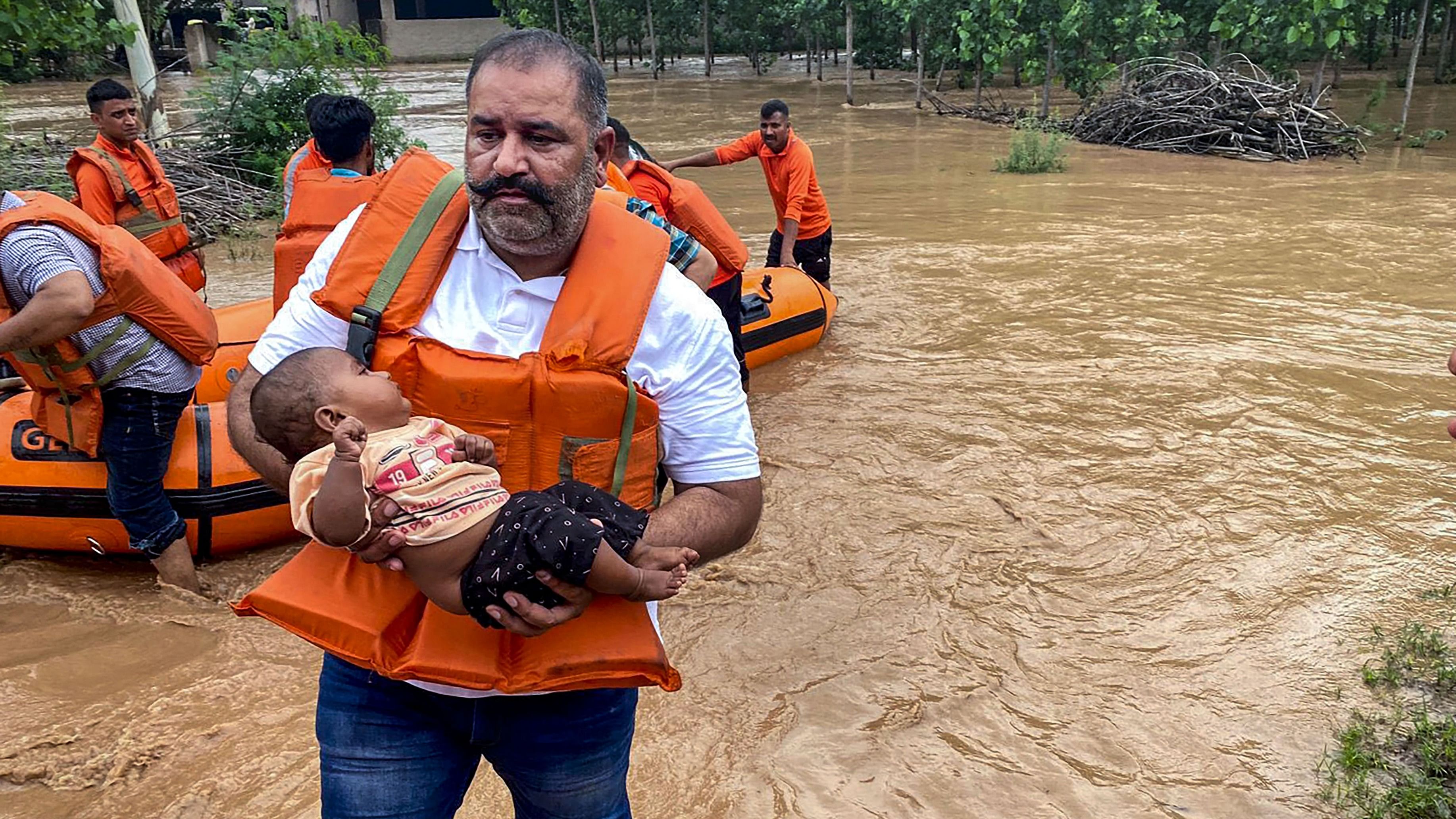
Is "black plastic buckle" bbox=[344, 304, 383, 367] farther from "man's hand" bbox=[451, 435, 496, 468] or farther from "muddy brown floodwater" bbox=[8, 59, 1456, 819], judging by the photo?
"muddy brown floodwater" bbox=[8, 59, 1456, 819]

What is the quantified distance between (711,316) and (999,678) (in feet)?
7.65

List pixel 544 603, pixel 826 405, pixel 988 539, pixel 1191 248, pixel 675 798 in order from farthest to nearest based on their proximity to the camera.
Answer: pixel 1191 248, pixel 826 405, pixel 988 539, pixel 675 798, pixel 544 603

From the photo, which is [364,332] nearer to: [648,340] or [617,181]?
[648,340]

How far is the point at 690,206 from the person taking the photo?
190 inches

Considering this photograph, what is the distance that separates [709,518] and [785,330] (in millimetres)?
5251

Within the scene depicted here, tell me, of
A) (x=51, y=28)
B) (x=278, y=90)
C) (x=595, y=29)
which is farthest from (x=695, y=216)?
(x=595, y=29)

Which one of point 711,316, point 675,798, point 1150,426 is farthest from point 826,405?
point 711,316

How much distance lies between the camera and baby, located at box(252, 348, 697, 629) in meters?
1.60

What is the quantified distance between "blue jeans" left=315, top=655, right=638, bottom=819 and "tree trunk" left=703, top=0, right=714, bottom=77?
2934 centimetres

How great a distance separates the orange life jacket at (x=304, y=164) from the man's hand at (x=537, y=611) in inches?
158

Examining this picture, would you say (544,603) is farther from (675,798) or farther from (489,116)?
(675,798)

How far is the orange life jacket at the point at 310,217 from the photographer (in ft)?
14.7

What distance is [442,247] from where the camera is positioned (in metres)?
1.85

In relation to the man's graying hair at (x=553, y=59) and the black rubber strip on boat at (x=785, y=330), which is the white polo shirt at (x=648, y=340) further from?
the black rubber strip on boat at (x=785, y=330)
